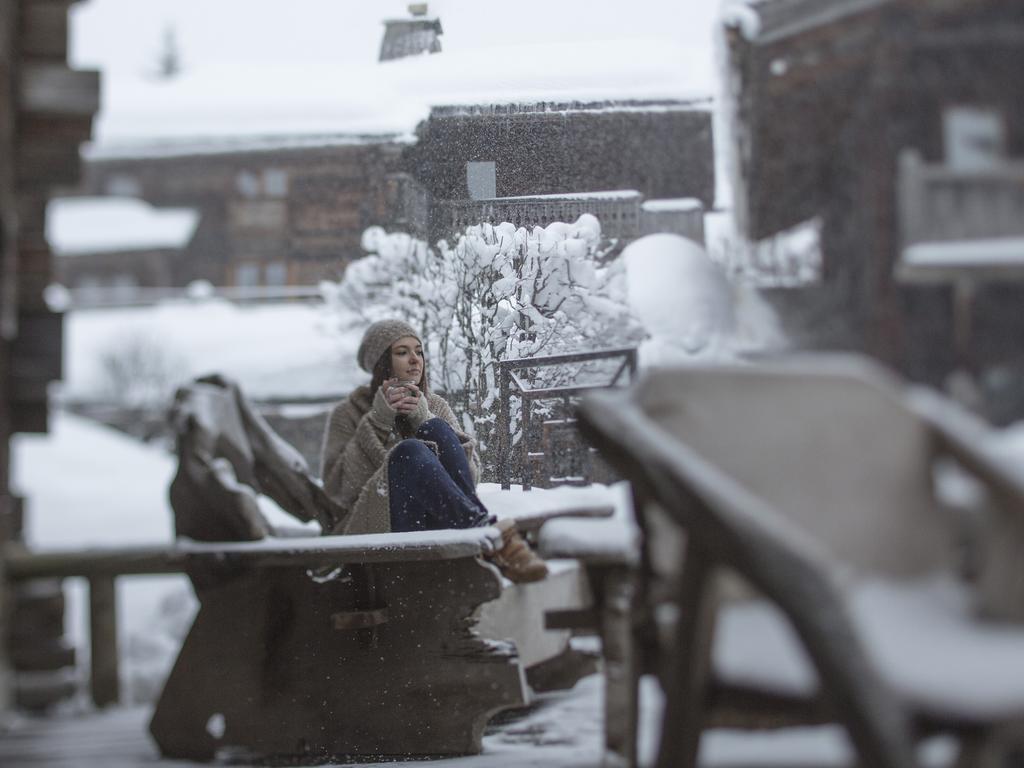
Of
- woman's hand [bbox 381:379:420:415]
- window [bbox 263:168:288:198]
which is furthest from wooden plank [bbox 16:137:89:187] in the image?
woman's hand [bbox 381:379:420:415]

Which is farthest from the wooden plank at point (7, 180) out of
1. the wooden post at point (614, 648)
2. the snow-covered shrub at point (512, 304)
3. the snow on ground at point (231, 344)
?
the wooden post at point (614, 648)

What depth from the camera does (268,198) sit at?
2.39m

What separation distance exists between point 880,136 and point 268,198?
1.38 metres

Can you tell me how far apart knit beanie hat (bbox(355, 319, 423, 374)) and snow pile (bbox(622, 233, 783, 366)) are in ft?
1.01

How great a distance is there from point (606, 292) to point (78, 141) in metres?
1.83

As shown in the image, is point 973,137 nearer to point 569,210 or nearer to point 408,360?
point 569,210

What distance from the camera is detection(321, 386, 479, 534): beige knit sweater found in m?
1.70

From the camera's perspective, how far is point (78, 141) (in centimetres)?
302

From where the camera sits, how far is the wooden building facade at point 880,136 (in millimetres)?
1138

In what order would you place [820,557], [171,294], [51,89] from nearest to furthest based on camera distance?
[820,557] < [51,89] < [171,294]

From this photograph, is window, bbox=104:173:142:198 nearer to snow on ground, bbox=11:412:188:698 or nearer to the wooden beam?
the wooden beam

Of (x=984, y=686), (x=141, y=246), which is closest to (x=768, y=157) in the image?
(x=984, y=686)

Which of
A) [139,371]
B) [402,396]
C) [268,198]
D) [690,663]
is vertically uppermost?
[268,198]

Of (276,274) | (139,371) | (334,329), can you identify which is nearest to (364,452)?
(334,329)
